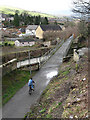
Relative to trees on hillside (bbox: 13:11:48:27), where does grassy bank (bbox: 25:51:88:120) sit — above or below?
below

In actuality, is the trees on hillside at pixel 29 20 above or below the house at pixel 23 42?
above

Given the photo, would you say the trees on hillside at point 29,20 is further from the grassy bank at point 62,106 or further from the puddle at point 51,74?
the grassy bank at point 62,106

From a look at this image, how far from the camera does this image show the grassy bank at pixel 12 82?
410 inches

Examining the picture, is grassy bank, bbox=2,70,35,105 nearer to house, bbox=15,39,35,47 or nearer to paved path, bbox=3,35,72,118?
paved path, bbox=3,35,72,118

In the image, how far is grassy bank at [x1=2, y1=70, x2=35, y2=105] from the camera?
1041 cm

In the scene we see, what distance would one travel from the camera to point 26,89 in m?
11.3

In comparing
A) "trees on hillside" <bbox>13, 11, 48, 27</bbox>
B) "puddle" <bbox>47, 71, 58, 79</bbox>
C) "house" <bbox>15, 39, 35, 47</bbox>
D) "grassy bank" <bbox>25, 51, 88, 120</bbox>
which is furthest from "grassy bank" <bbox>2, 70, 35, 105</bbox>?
"trees on hillside" <bbox>13, 11, 48, 27</bbox>

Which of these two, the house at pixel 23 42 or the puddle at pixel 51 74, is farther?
the house at pixel 23 42

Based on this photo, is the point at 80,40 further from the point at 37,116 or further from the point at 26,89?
the point at 37,116

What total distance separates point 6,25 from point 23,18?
13.1 m

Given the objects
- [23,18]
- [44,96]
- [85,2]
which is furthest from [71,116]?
[23,18]

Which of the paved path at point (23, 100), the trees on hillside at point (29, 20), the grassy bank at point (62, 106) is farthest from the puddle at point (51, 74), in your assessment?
the trees on hillside at point (29, 20)

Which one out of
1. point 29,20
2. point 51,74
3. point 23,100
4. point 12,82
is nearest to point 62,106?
point 23,100

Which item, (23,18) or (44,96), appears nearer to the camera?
(44,96)
